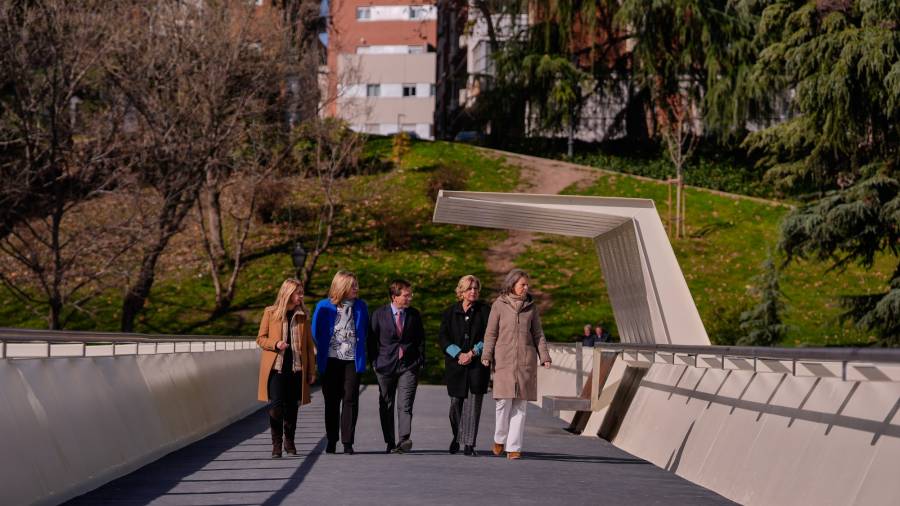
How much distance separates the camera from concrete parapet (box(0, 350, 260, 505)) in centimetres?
923

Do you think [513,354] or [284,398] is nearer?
[284,398]

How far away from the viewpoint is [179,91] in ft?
154

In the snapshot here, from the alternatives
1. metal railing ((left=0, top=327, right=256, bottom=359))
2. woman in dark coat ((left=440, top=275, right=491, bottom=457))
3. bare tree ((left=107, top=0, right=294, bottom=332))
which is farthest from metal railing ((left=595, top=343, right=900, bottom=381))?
bare tree ((left=107, top=0, right=294, bottom=332))

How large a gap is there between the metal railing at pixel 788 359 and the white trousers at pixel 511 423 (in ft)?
5.00

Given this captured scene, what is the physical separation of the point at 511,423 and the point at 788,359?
561 centimetres

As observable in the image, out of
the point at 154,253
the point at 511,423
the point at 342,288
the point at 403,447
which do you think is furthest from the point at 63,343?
the point at 154,253

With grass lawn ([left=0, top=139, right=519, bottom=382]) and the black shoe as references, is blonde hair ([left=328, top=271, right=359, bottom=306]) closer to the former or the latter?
the black shoe

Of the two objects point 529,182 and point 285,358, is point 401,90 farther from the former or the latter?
point 285,358

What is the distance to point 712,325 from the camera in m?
51.5

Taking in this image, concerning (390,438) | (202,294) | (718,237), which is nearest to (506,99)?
(718,237)

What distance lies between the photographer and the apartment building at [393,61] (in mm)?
107125

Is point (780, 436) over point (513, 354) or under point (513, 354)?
over

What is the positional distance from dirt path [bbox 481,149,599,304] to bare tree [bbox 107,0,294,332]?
16.0 meters

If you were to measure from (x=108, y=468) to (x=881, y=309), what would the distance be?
22.4 meters
